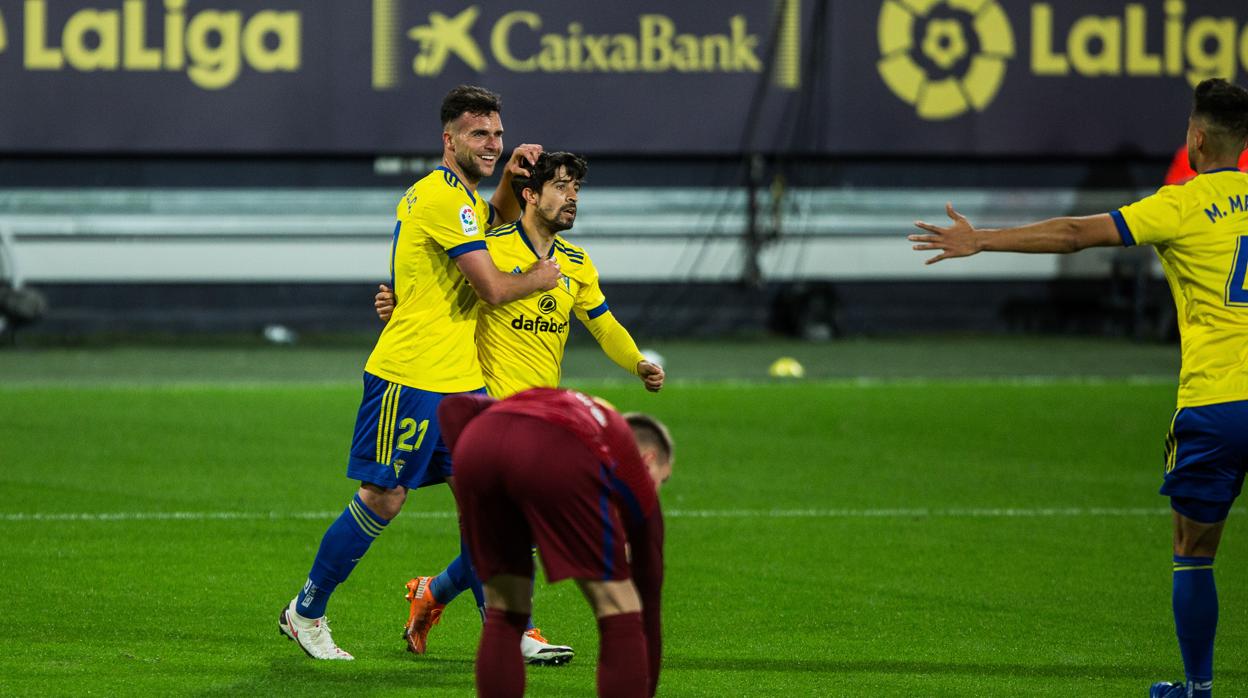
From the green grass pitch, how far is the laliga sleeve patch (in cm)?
162

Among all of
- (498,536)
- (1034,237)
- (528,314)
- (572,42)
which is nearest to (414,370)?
(528,314)

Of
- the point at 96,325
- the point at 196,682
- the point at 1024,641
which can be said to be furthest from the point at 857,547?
the point at 96,325

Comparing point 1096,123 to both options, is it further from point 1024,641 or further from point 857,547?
point 1024,641

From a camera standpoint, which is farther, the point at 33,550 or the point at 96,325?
the point at 96,325

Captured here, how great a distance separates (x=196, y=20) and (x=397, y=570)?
13884 mm

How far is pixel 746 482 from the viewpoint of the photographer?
1145cm

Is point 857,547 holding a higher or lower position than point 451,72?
lower

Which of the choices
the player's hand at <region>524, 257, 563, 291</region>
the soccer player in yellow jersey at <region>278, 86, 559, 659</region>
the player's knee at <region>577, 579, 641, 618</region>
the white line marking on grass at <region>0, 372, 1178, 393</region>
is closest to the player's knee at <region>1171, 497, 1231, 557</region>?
the player's knee at <region>577, 579, 641, 618</region>

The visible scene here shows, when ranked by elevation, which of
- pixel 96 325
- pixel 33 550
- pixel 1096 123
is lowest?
pixel 96 325

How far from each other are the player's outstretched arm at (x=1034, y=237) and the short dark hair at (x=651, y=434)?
46.0 inches

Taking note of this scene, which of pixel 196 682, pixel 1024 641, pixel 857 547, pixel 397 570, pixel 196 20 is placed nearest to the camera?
pixel 196 682

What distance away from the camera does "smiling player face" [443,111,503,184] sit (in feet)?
21.5

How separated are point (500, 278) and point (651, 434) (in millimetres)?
1534

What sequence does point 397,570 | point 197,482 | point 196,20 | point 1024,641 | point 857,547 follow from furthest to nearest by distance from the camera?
point 196,20
point 197,482
point 857,547
point 397,570
point 1024,641
